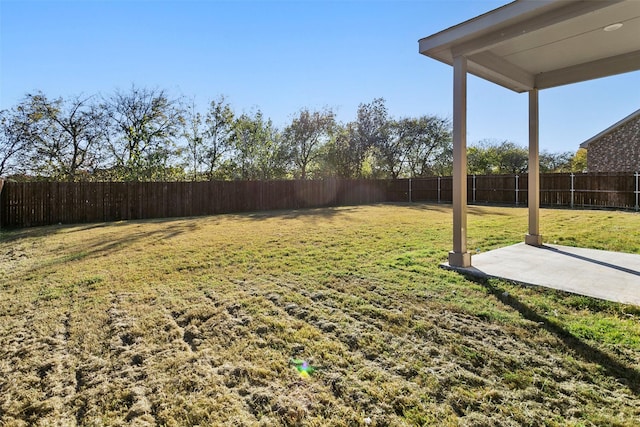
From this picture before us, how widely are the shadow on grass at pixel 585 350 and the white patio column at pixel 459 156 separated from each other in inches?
44.1

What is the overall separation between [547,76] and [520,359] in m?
4.76

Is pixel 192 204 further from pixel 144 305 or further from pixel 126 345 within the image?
pixel 126 345

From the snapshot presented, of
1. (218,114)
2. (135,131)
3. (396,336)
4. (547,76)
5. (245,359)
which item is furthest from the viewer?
(218,114)

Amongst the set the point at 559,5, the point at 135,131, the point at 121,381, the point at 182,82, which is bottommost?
the point at 121,381

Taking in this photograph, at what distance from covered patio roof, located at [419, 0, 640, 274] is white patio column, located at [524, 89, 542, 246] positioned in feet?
0.05

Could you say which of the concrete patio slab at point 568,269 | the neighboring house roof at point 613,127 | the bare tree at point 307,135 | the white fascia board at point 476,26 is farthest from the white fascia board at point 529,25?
the bare tree at point 307,135

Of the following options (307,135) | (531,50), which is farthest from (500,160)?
(531,50)

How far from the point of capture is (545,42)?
3.92m

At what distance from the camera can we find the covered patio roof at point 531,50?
3291mm

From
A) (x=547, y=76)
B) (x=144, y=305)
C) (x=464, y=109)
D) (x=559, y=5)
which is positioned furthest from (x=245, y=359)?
(x=547, y=76)

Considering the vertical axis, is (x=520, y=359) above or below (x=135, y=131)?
below

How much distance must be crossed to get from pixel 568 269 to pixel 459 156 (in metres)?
1.79

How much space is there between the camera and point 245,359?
84.1 inches

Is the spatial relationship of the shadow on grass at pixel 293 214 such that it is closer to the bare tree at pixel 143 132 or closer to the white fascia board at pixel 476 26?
the bare tree at pixel 143 132
